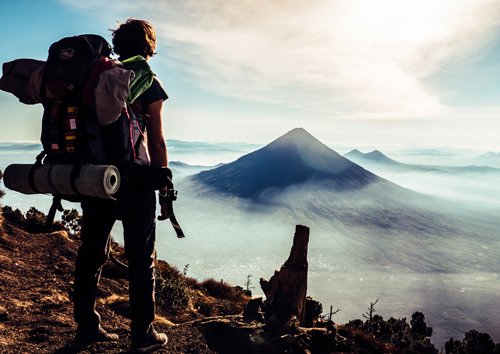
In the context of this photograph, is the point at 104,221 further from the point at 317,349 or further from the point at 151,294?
the point at 317,349

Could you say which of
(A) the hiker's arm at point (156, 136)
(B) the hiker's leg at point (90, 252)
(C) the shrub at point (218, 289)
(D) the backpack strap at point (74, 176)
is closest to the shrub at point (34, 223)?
(C) the shrub at point (218, 289)

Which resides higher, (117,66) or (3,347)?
(117,66)

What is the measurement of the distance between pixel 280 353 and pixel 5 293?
4328 mm

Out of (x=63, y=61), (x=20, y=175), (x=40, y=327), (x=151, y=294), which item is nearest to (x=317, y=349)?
(x=151, y=294)

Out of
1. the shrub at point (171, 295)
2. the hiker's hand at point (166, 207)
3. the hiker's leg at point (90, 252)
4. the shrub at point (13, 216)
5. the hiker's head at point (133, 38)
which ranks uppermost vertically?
the hiker's head at point (133, 38)

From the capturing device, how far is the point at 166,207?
3.47 meters

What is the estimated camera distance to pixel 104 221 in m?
3.46

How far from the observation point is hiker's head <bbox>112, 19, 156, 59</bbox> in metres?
3.35

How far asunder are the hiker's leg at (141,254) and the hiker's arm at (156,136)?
12.2 inches

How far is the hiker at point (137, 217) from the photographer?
329 centimetres

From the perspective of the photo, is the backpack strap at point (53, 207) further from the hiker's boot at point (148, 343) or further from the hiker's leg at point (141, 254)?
the hiker's boot at point (148, 343)

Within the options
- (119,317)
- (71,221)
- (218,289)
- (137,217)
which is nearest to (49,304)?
(119,317)

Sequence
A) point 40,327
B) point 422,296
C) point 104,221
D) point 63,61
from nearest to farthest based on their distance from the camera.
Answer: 1. point 63,61
2. point 104,221
3. point 40,327
4. point 422,296

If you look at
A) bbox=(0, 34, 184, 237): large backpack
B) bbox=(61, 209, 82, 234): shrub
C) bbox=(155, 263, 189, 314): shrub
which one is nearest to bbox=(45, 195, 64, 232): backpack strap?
bbox=(0, 34, 184, 237): large backpack
